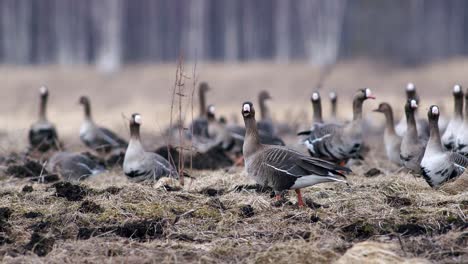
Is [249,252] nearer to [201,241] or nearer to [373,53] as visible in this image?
[201,241]

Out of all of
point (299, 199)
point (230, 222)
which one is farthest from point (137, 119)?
point (230, 222)

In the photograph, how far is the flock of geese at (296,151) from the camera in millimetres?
10414

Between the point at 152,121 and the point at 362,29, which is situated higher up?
the point at 362,29

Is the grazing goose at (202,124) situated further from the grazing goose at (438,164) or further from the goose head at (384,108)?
the grazing goose at (438,164)

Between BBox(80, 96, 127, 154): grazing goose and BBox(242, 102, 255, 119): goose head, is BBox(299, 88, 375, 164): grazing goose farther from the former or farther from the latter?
BBox(80, 96, 127, 154): grazing goose

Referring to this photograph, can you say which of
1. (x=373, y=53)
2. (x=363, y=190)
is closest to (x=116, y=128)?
(x=363, y=190)

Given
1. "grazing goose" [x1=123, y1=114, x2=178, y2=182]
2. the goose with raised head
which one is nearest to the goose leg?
"grazing goose" [x1=123, y1=114, x2=178, y2=182]

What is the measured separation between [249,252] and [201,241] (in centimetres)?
74

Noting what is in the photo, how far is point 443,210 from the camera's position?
9375mm

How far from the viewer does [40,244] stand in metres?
8.48

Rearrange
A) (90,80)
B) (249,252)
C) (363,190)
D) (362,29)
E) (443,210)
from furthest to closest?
1. (362,29)
2. (90,80)
3. (363,190)
4. (443,210)
5. (249,252)

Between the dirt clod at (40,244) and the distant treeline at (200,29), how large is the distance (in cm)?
4233

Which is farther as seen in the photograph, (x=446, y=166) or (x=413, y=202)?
(x=446, y=166)

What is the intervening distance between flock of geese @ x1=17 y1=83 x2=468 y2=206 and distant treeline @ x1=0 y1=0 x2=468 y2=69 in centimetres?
3245
